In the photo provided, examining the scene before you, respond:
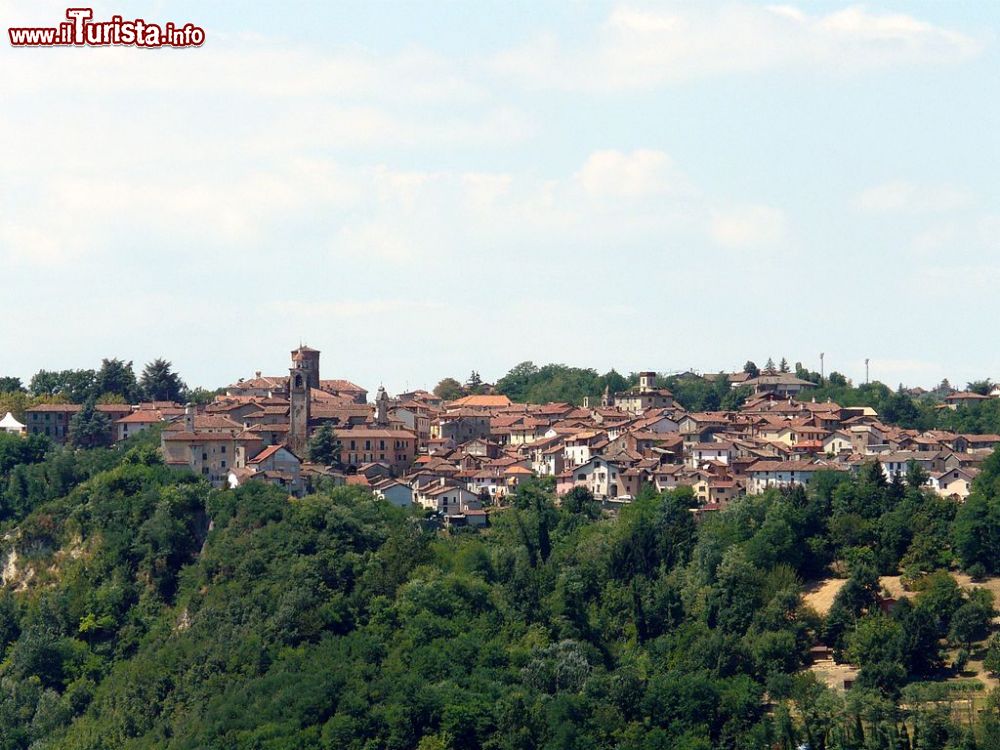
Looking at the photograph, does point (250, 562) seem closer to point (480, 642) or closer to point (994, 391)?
point (480, 642)

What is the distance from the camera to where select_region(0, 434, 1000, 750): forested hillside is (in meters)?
56.1

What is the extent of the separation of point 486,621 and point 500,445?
19.3m

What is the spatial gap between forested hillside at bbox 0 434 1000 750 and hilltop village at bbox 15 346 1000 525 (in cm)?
223

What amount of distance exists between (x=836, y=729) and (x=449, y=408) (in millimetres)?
38085

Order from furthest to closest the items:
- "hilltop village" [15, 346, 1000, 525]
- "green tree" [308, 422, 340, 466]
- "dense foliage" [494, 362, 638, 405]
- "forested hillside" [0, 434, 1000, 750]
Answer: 1. "dense foliage" [494, 362, 638, 405]
2. "green tree" [308, 422, 340, 466]
3. "hilltop village" [15, 346, 1000, 525]
4. "forested hillside" [0, 434, 1000, 750]

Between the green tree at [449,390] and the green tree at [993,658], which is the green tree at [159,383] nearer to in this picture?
the green tree at [449,390]

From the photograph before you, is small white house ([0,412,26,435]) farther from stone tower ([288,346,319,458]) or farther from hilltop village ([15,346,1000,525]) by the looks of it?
stone tower ([288,346,319,458])

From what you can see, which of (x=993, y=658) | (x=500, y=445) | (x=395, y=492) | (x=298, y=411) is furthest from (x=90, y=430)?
(x=993, y=658)

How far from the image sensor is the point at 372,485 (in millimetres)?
71375

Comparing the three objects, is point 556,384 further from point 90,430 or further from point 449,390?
point 90,430

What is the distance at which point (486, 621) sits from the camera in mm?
62094

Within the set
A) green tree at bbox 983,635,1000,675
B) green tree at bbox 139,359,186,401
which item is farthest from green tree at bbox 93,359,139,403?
green tree at bbox 983,635,1000,675

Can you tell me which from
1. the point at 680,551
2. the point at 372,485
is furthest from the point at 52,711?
the point at 680,551

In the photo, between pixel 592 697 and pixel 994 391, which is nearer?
pixel 592 697
